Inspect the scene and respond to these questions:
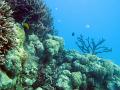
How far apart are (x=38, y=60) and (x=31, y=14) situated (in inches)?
58.1

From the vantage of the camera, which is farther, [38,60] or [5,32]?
[38,60]

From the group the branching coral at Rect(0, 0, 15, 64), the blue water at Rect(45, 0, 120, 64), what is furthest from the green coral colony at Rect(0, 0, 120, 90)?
the blue water at Rect(45, 0, 120, 64)

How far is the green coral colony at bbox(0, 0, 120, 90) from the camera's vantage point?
217 inches

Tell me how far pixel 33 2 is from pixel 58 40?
1.46 metres

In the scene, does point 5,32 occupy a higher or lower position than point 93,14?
lower

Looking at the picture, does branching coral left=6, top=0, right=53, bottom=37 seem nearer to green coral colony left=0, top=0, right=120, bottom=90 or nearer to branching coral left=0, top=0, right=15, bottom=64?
green coral colony left=0, top=0, right=120, bottom=90

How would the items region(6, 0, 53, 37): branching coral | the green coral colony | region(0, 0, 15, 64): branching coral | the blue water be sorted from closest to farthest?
region(0, 0, 15, 64): branching coral < the green coral colony < region(6, 0, 53, 37): branching coral < the blue water

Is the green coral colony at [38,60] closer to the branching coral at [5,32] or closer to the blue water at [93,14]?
the branching coral at [5,32]

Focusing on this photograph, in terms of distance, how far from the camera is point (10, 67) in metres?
5.41

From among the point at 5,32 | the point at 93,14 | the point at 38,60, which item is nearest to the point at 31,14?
the point at 38,60

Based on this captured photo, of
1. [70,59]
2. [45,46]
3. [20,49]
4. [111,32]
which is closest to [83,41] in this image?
[70,59]

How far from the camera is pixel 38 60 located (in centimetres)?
764

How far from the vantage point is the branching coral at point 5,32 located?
5.34 m

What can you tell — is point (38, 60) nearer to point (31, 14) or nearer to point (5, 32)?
point (31, 14)
